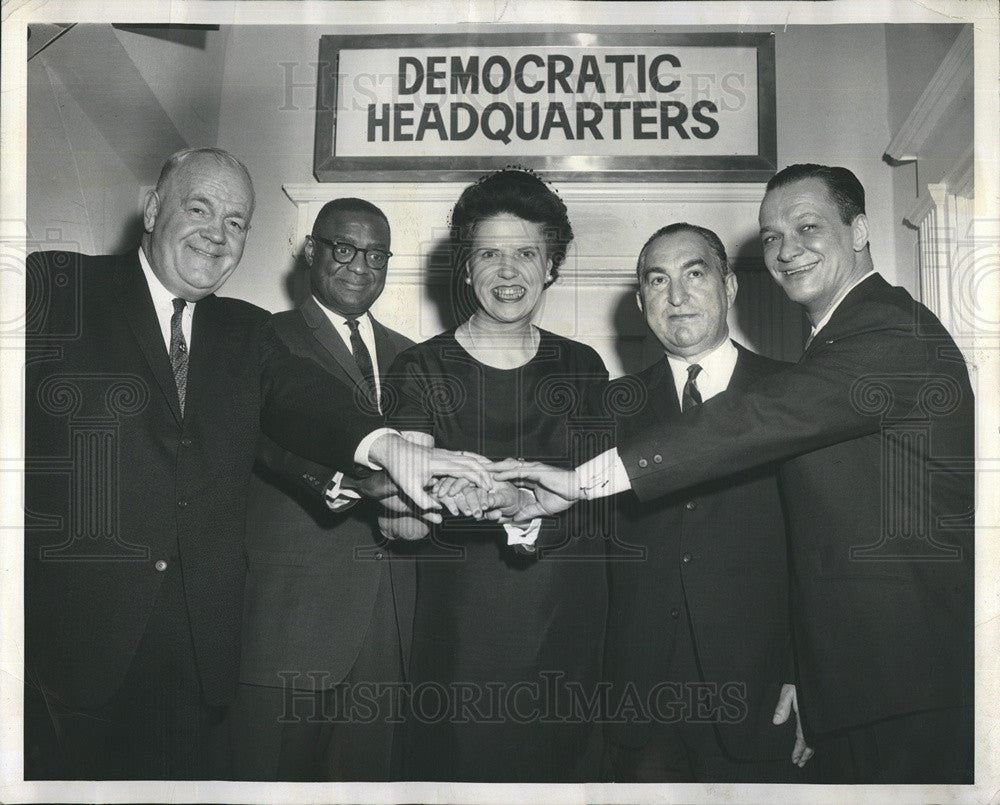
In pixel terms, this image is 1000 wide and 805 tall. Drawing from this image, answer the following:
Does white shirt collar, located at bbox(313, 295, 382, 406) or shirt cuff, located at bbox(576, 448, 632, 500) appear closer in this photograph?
shirt cuff, located at bbox(576, 448, 632, 500)

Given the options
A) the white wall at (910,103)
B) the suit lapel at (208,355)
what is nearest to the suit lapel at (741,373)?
the white wall at (910,103)

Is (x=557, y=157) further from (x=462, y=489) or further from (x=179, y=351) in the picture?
(x=179, y=351)

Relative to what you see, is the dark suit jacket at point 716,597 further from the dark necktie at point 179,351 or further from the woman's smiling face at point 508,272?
the dark necktie at point 179,351

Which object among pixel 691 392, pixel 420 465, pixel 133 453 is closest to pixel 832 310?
pixel 691 392

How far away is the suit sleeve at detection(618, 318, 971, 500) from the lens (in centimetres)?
278

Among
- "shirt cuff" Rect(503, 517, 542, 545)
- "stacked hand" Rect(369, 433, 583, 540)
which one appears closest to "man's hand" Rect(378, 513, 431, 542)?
"stacked hand" Rect(369, 433, 583, 540)

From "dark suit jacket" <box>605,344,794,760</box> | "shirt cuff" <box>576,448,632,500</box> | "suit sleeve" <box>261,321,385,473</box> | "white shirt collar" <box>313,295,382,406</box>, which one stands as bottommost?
"dark suit jacket" <box>605,344,794,760</box>

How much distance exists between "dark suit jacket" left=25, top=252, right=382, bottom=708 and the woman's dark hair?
1.94 ft

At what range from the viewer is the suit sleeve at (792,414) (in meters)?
2.78

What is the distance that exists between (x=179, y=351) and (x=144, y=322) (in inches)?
5.3

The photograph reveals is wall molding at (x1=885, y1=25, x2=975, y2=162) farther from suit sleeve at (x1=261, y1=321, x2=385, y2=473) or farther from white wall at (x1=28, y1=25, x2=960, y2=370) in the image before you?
suit sleeve at (x1=261, y1=321, x2=385, y2=473)

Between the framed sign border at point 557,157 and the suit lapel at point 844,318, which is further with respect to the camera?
the framed sign border at point 557,157

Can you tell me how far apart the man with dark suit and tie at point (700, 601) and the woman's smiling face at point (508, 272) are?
0.36 metres

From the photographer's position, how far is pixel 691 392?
286cm
